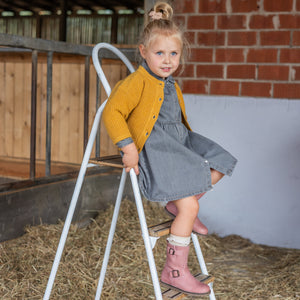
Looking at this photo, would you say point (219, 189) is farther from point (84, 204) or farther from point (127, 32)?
point (127, 32)

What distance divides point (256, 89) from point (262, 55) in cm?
21

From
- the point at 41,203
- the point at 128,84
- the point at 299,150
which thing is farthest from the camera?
the point at 299,150

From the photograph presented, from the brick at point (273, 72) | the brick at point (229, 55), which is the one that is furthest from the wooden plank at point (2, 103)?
the brick at point (273, 72)

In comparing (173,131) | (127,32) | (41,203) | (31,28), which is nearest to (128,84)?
(173,131)

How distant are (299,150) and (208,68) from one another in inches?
30.2

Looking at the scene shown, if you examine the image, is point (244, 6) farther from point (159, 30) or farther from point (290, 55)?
point (159, 30)

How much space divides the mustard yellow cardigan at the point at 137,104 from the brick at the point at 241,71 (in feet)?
4.67

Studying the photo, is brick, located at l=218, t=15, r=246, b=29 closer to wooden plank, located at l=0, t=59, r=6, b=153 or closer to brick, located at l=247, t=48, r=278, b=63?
brick, located at l=247, t=48, r=278, b=63

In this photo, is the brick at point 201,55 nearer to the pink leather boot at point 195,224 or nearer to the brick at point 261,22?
the brick at point 261,22

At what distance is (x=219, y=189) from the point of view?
3.27 metres

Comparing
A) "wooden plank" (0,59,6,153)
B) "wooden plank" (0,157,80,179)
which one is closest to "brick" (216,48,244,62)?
"wooden plank" (0,157,80,179)

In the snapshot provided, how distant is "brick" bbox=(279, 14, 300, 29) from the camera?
301 centimetres

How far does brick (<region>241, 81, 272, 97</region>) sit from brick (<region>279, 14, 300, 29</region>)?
0.36m

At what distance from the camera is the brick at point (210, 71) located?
3.19 meters
